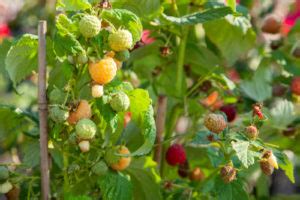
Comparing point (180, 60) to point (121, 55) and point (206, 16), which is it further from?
point (121, 55)

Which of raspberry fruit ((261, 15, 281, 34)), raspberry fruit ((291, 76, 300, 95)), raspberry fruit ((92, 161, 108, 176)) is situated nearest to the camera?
raspberry fruit ((92, 161, 108, 176))

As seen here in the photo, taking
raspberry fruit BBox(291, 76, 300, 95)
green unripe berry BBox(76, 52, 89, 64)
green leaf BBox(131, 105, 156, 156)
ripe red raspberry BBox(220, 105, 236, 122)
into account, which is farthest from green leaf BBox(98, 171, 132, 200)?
raspberry fruit BBox(291, 76, 300, 95)

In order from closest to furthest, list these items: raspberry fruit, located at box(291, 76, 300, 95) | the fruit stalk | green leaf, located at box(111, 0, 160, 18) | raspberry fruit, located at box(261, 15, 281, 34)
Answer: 1. green leaf, located at box(111, 0, 160, 18)
2. the fruit stalk
3. raspberry fruit, located at box(291, 76, 300, 95)
4. raspberry fruit, located at box(261, 15, 281, 34)

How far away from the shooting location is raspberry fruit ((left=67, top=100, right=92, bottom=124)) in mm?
867

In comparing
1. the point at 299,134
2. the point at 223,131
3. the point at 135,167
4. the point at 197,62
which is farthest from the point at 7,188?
the point at 299,134

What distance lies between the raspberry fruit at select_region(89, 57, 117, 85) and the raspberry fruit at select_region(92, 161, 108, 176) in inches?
5.9

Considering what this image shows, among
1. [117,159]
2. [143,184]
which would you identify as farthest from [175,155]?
[117,159]

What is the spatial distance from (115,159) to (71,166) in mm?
66

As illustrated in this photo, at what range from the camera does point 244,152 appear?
0.86 m

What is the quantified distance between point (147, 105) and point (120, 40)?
120 millimetres

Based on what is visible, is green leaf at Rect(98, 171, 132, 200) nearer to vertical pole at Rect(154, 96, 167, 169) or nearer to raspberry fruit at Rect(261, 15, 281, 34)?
vertical pole at Rect(154, 96, 167, 169)

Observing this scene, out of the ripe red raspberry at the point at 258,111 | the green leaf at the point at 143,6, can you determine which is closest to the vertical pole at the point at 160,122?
the green leaf at the point at 143,6

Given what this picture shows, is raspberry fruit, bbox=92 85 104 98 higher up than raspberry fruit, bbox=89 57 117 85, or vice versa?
raspberry fruit, bbox=89 57 117 85

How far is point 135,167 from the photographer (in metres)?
1.08
